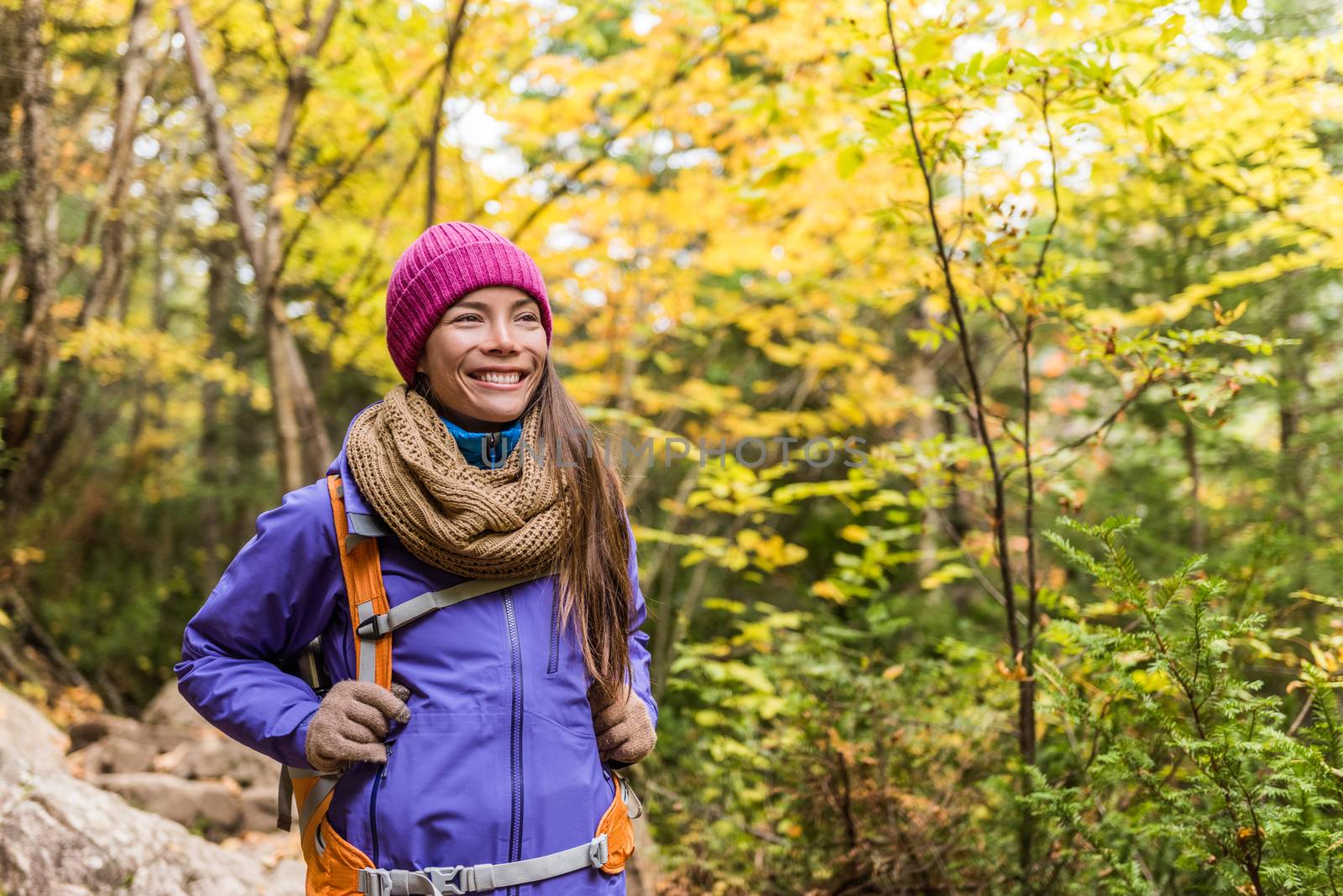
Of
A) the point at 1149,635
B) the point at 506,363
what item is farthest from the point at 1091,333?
the point at 506,363

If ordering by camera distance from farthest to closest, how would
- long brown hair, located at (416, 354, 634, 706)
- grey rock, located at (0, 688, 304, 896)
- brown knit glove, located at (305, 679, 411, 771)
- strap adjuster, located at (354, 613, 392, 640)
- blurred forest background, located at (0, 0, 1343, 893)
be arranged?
grey rock, located at (0, 688, 304, 896) < blurred forest background, located at (0, 0, 1343, 893) < long brown hair, located at (416, 354, 634, 706) < strap adjuster, located at (354, 613, 392, 640) < brown knit glove, located at (305, 679, 411, 771)

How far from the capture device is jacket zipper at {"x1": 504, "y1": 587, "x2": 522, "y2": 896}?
1572 mm

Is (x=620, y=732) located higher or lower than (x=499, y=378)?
lower

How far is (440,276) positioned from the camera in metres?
1.84

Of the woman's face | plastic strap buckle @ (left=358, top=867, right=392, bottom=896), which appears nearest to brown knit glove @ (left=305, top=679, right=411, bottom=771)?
plastic strap buckle @ (left=358, top=867, right=392, bottom=896)

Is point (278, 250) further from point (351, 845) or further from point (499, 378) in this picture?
point (351, 845)

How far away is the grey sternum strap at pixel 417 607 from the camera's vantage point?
5.26 feet

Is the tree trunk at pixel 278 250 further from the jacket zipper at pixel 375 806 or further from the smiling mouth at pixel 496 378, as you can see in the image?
the jacket zipper at pixel 375 806

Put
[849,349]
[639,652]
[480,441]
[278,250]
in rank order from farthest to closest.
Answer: [849,349], [278,250], [639,652], [480,441]

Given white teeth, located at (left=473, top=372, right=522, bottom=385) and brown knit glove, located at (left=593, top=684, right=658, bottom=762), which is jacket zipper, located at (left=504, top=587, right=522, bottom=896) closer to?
brown knit glove, located at (left=593, top=684, right=658, bottom=762)

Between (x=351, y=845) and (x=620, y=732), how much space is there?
54 centimetres

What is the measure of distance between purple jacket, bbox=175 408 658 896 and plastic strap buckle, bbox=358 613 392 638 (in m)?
0.04

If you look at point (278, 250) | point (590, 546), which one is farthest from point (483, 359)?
point (278, 250)

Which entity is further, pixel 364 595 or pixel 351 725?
pixel 364 595
